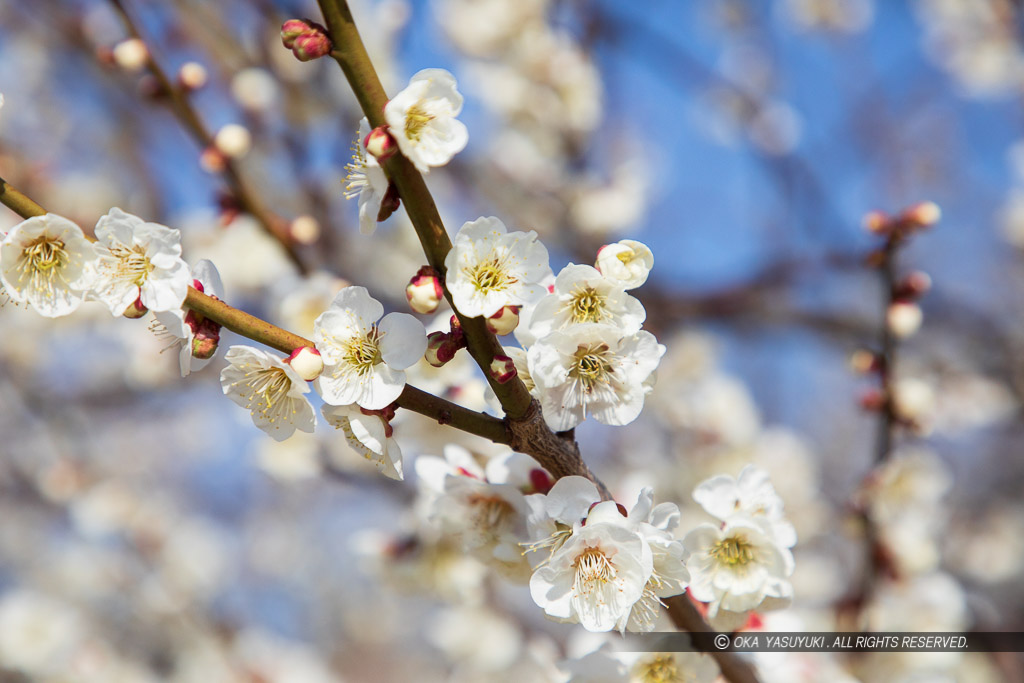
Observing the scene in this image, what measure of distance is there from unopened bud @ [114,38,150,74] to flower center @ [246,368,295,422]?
4.05 ft

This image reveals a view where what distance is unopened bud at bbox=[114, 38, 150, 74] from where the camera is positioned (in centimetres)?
192

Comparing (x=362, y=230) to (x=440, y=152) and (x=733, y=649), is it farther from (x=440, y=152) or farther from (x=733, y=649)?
(x=733, y=649)

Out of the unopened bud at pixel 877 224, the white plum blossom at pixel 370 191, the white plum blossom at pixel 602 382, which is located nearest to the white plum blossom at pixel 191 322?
the white plum blossom at pixel 370 191

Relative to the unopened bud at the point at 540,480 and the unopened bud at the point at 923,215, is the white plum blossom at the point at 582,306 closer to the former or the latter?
the unopened bud at the point at 540,480

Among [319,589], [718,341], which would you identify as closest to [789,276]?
[718,341]

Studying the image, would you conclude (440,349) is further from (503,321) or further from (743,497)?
(743,497)

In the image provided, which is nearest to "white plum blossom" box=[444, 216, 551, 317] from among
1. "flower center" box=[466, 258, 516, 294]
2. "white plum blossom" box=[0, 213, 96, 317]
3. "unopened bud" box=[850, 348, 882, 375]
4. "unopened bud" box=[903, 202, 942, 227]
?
"flower center" box=[466, 258, 516, 294]

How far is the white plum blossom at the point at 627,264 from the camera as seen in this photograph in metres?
1.14

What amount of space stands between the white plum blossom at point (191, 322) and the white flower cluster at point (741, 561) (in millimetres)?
977

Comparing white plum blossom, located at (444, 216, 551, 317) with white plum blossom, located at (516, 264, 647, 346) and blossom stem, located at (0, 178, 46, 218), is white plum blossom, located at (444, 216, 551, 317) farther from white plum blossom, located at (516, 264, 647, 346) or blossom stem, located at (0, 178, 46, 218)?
blossom stem, located at (0, 178, 46, 218)

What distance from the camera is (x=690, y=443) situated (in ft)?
11.0

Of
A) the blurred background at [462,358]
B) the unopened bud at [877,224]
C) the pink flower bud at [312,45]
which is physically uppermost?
the pink flower bud at [312,45]

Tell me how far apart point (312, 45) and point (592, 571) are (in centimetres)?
96

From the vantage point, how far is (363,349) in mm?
1184
